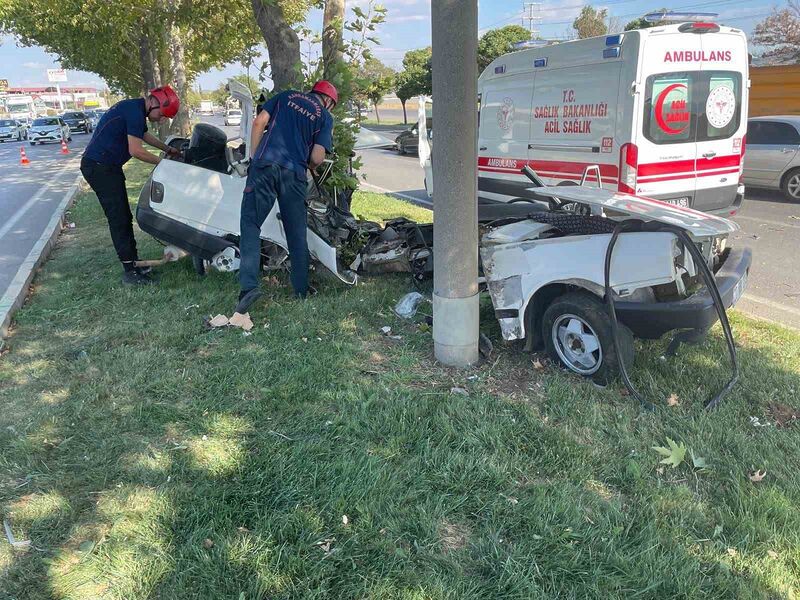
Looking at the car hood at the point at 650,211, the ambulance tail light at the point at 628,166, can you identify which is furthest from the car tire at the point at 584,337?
the ambulance tail light at the point at 628,166

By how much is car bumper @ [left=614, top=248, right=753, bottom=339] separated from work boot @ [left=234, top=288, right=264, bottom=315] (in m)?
2.81

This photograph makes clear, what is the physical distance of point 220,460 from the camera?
2.97 meters

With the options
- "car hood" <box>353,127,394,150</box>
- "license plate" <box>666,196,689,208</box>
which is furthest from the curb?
"license plate" <box>666,196,689,208</box>

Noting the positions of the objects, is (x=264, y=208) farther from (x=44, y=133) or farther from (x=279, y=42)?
(x=44, y=133)

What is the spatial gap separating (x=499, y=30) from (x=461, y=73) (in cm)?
3548

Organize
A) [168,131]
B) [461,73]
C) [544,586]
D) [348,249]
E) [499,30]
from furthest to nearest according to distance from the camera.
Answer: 1. [499,30]
2. [168,131]
3. [348,249]
4. [461,73]
5. [544,586]

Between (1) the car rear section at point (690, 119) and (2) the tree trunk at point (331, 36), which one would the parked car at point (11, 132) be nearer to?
(2) the tree trunk at point (331, 36)

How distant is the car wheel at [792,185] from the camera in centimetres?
1023

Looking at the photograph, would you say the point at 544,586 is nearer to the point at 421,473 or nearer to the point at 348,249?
the point at 421,473

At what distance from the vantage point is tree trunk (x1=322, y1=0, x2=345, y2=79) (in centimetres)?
625

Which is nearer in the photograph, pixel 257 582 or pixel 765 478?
pixel 257 582

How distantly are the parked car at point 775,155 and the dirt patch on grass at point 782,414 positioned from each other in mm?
8646

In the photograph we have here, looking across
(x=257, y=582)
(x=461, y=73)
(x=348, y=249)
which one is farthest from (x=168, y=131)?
(x=257, y=582)

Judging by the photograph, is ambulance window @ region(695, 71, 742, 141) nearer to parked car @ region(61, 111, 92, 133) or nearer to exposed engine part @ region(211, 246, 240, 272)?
exposed engine part @ region(211, 246, 240, 272)
